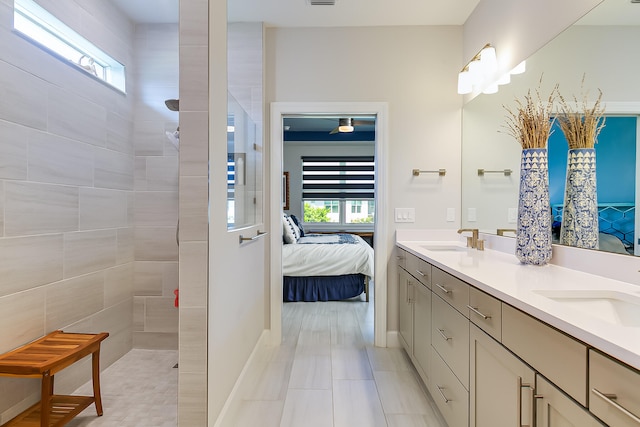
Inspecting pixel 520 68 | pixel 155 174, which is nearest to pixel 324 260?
pixel 155 174

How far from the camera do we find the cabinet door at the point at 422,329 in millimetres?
2170

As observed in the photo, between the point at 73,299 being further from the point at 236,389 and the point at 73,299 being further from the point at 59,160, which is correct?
the point at 236,389

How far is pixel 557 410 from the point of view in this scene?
37.5 inches

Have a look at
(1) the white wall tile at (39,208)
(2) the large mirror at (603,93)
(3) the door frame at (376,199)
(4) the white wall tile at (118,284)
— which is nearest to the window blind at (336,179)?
(3) the door frame at (376,199)

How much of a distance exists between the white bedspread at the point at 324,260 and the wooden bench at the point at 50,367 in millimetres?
2543

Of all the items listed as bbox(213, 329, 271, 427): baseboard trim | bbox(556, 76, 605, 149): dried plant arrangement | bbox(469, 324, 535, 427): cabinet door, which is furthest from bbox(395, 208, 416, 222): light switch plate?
bbox(469, 324, 535, 427): cabinet door

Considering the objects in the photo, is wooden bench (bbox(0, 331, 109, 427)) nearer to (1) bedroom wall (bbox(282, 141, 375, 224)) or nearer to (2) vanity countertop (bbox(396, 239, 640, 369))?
(2) vanity countertop (bbox(396, 239, 640, 369))

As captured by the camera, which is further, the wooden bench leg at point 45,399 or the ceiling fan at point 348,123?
the ceiling fan at point 348,123

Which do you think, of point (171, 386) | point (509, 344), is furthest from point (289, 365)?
point (509, 344)

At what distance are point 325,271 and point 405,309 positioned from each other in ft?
5.76

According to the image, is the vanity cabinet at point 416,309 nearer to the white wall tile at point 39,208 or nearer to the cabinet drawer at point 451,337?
the cabinet drawer at point 451,337

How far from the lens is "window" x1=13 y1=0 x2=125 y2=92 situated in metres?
1.97

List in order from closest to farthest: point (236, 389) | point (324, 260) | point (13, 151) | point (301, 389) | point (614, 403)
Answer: point (614, 403) → point (13, 151) → point (236, 389) → point (301, 389) → point (324, 260)

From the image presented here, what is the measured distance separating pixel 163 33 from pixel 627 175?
10.3 feet
